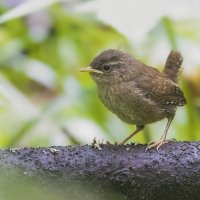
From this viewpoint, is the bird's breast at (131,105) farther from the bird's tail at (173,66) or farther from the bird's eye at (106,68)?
the bird's tail at (173,66)

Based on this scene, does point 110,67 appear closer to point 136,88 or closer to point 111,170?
point 136,88

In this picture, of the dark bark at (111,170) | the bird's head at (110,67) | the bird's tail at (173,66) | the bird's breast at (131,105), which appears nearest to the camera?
the dark bark at (111,170)

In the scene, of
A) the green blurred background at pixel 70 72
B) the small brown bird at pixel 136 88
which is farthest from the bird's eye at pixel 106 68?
the green blurred background at pixel 70 72

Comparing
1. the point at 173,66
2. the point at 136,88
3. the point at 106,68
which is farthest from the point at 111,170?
the point at 173,66

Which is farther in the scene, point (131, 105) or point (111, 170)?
point (131, 105)

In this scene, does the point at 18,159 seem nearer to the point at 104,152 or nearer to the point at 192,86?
the point at 104,152

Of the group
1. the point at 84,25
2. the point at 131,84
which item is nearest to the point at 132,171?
the point at 131,84
